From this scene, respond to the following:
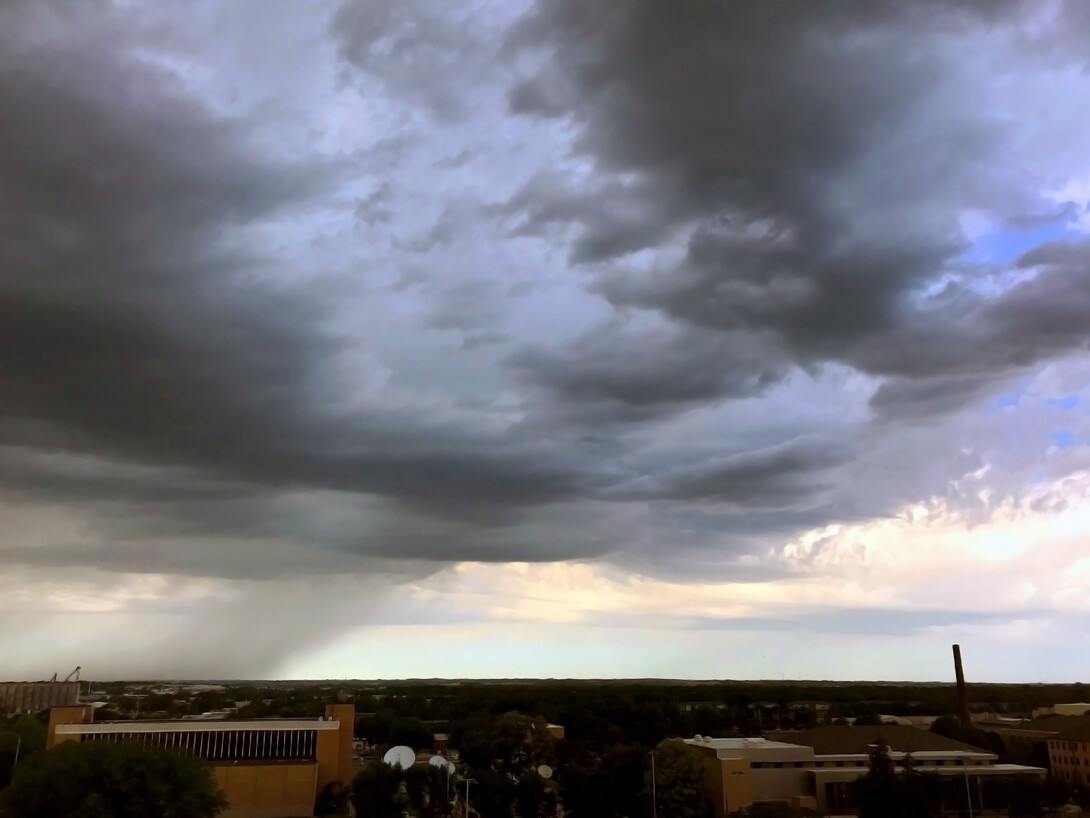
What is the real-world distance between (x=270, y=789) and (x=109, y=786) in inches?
1110

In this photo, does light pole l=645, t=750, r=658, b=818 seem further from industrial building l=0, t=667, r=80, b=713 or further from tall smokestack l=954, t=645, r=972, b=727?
industrial building l=0, t=667, r=80, b=713

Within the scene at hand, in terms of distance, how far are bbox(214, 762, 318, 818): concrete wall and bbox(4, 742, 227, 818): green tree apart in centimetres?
2240

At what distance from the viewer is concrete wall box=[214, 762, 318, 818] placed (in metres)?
81.3

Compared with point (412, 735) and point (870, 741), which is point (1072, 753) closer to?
point (870, 741)

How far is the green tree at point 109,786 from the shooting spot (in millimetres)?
56469

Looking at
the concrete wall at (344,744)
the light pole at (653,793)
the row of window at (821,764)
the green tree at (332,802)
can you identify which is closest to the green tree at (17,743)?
the green tree at (332,802)

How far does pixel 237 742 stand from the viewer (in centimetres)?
8688

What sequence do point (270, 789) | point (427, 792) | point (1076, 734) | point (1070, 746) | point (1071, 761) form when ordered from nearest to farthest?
1. point (427, 792)
2. point (270, 789)
3. point (1071, 761)
4. point (1076, 734)
5. point (1070, 746)

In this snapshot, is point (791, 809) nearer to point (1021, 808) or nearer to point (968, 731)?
point (1021, 808)

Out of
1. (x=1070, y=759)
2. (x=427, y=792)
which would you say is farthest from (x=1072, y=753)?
(x=427, y=792)

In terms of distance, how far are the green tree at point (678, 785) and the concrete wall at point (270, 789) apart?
107 ft

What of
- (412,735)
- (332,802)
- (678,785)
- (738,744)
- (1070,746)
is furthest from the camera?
(412,735)

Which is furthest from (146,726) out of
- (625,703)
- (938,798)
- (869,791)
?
(625,703)

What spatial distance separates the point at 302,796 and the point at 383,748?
5678cm
